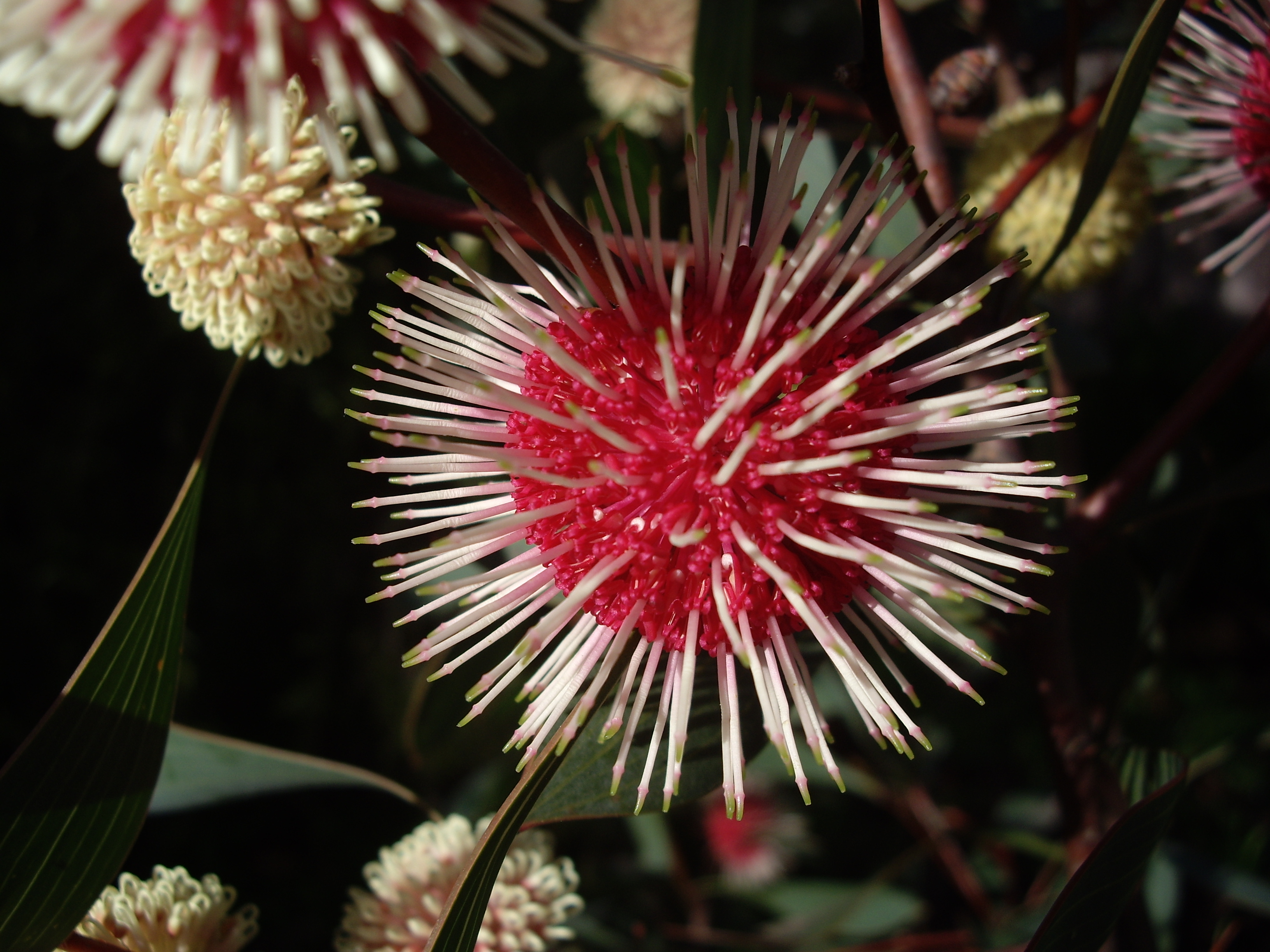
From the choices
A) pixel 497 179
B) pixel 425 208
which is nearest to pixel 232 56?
pixel 497 179

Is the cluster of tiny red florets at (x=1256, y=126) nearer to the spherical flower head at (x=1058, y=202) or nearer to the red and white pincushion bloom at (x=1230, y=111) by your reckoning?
the red and white pincushion bloom at (x=1230, y=111)

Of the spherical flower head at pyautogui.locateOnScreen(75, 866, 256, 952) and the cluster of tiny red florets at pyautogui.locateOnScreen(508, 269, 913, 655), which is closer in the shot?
the cluster of tiny red florets at pyautogui.locateOnScreen(508, 269, 913, 655)

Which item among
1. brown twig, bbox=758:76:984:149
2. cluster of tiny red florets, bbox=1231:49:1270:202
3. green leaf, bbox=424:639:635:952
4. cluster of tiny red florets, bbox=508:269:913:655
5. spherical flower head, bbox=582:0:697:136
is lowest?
green leaf, bbox=424:639:635:952

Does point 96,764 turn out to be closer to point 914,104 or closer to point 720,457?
point 720,457

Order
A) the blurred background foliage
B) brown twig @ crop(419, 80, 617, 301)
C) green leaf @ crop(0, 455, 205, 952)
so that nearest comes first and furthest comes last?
brown twig @ crop(419, 80, 617, 301) → green leaf @ crop(0, 455, 205, 952) → the blurred background foliage

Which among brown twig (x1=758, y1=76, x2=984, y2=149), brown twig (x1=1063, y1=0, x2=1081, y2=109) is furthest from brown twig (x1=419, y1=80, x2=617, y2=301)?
brown twig (x1=758, y1=76, x2=984, y2=149)

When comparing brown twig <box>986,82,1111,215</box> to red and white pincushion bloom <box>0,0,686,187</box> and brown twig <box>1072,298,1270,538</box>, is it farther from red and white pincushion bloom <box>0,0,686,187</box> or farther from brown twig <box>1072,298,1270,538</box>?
red and white pincushion bloom <box>0,0,686,187</box>

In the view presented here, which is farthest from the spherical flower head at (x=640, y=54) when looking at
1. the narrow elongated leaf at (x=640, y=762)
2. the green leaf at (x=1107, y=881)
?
the green leaf at (x=1107, y=881)
